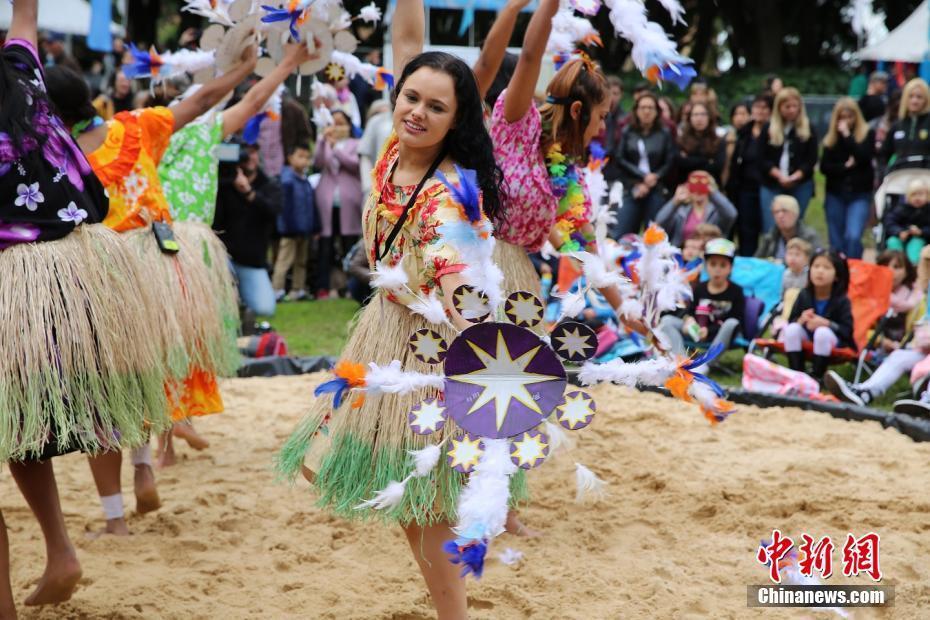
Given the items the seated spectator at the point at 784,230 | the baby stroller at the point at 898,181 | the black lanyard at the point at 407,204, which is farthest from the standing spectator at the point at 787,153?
the black lanyard at the point at 407,204

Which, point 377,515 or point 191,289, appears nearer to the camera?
point 377,515

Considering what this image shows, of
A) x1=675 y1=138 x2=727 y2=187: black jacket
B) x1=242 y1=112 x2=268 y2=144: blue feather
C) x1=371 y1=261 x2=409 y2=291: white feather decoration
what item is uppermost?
x1=242 y1=112 x2=268 y2=144: blue feather

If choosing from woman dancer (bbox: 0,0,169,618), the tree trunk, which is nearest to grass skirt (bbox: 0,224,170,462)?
woman dancer (bbox: 0,0,169,618)

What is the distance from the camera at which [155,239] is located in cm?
418

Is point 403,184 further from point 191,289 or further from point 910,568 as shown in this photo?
point 910,568

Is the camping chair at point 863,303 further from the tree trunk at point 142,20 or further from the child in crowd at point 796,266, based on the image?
the tree trunk at point 142,20

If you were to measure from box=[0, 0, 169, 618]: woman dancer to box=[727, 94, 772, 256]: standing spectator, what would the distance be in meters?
6.86

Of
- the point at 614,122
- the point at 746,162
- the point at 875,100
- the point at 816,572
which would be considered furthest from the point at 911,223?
the point at 816,572

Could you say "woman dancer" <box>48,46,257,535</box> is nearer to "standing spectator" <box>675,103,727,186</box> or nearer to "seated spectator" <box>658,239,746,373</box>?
"seated spectator" <box>658,239,746,373</box>

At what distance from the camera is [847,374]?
7.16m

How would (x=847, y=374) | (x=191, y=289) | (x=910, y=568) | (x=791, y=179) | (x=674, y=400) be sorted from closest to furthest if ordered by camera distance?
(x=910, y=568) → (x=191, y=289) → (x=674, y=400) → (x=847, y=374) → (x=791, y=179)

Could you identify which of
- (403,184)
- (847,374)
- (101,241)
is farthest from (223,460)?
(847,374)

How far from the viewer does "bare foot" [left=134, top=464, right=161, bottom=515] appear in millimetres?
4297

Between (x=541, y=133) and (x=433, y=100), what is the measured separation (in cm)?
122
